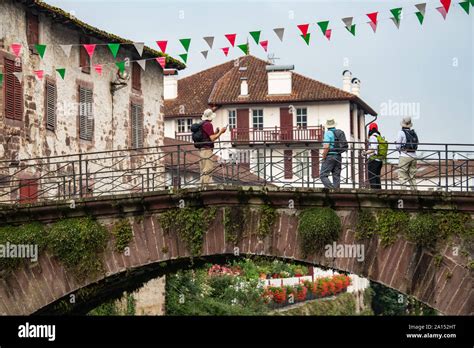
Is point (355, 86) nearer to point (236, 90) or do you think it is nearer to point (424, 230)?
point (236, 90)

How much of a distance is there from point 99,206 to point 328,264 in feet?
15.8

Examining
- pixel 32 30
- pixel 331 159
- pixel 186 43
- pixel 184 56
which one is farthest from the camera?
pixel 32 30

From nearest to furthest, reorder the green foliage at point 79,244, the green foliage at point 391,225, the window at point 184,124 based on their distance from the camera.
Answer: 1. the green foliage at point 391,225
2. the green foliage at point 79,244
3. the window at point 184,124

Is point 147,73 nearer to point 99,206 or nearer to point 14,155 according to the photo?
point 14,155

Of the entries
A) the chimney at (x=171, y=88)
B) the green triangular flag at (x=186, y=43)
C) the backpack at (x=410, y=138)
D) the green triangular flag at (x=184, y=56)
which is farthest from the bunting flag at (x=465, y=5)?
the chimney at (x=171, y=88)

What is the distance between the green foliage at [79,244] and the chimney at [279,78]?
132 ft

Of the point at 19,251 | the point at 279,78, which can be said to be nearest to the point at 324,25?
the point at 19,251

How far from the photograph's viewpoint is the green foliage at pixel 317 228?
2573 cm

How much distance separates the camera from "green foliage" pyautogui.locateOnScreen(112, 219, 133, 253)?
26984 mm

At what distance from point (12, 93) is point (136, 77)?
8765mm

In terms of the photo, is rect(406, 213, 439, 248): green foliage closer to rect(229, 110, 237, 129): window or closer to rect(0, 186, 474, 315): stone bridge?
rect(0, 186, 474, 315): stone bridge

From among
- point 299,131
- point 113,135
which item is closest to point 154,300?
point 113,135

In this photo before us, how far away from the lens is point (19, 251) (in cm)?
2731
